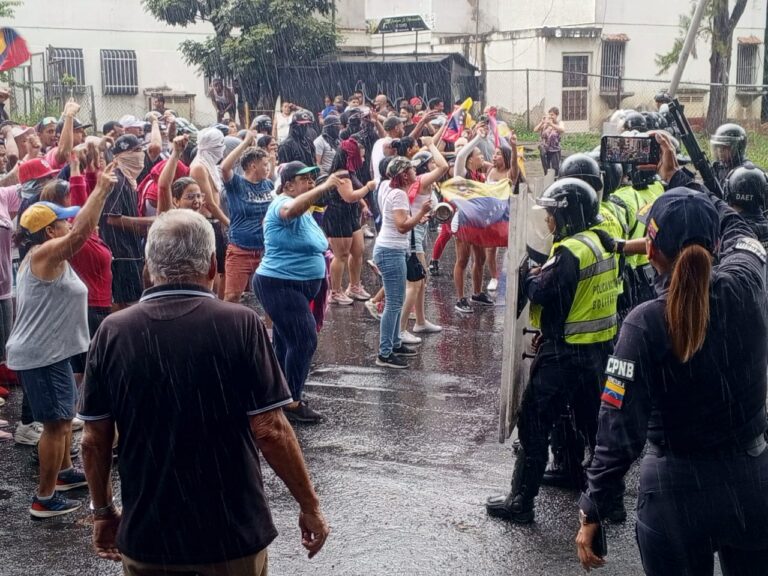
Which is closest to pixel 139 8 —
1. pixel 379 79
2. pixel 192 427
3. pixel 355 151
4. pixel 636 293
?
pixel 379 79

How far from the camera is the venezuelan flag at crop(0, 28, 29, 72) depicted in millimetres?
12719

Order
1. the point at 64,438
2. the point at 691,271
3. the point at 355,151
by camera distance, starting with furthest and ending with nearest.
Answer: the point at 355,151
the point at 64,438
the point at 691,271

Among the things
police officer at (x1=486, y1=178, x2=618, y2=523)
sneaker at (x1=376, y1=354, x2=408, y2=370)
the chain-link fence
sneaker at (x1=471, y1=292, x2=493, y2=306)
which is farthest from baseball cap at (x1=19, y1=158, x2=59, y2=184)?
the chain-link fence

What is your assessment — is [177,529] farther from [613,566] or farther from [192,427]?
Answer: [613,566]

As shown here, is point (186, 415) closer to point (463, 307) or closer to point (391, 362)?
point (391, 362)

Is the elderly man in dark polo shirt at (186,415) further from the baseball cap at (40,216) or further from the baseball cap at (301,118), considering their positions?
the baseball cap at (301,118)

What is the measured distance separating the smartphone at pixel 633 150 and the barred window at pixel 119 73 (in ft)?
106

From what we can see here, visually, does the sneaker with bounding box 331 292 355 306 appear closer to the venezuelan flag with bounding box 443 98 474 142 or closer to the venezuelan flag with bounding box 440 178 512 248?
the venezuelan flag with bounding box 440 178 512 248

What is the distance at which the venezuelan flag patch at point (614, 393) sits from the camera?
3160 mm

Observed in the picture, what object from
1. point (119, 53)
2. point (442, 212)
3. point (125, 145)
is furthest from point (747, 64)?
point (125, 145)

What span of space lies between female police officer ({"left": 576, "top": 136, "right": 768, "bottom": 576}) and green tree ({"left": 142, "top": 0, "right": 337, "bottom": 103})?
2487 centimetres

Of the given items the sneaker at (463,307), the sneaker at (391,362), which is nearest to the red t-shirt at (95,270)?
the sneaker at (391,362)

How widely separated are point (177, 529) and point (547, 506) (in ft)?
9.96

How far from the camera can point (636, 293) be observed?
6.97 m
